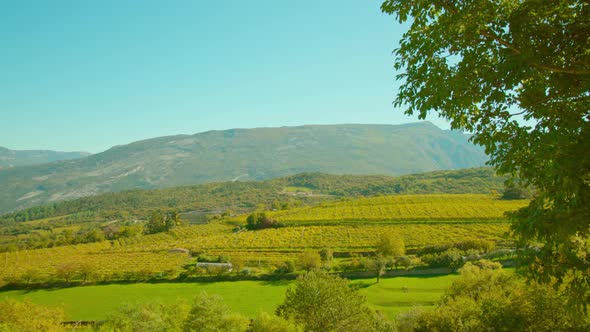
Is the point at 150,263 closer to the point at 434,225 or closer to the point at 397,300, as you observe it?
the point at 397,300

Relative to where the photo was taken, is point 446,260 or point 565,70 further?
point 446,260

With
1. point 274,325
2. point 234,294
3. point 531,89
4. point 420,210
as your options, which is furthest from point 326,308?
point 420,210

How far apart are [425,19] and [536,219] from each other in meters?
4.88

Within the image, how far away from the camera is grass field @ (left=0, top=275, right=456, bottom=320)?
4209 cm

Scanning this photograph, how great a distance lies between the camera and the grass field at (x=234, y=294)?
42094 millimetres

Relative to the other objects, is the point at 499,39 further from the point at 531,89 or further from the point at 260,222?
the point at 260,222

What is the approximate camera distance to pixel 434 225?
7406cm

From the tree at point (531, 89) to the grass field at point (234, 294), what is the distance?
117ft

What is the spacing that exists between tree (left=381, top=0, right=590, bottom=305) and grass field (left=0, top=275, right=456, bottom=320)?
117 feet

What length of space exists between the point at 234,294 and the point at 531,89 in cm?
4906

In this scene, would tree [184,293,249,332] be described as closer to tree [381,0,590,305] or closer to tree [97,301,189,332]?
tree [97,301,189,332]

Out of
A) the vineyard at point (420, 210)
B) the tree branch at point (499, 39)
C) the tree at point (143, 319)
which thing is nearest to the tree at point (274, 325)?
the tree at point (143, 319)

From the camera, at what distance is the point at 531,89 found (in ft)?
23.3

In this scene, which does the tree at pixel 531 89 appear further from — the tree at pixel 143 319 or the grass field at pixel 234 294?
the grass field at pixel 234 294
